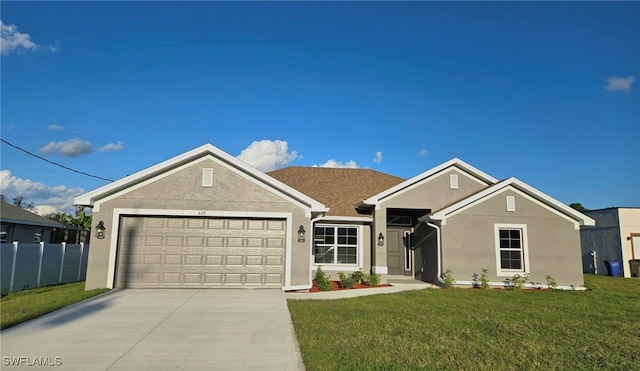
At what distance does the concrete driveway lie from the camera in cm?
569

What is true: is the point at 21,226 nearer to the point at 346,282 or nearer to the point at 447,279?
the point at 346,282

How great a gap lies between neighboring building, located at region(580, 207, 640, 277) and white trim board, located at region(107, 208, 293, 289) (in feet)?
60.5

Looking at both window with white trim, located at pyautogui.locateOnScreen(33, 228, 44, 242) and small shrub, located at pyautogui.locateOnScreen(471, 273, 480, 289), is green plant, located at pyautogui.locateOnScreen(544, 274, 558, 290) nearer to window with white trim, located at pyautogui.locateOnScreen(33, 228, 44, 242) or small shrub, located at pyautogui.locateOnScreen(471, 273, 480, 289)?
small shrub, located at pyautogui.locateOnScreen(471, 273, 480, 289)

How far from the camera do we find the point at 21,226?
814 inches

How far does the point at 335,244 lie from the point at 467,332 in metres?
8.53

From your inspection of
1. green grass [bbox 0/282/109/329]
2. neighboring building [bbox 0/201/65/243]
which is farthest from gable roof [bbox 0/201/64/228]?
green grass [bbox 0/282/109/329]

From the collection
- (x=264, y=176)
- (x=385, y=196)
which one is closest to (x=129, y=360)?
(x=264, y=176)

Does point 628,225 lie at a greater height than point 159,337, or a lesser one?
greater

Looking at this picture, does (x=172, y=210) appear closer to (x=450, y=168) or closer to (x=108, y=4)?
(x=108, y=4)

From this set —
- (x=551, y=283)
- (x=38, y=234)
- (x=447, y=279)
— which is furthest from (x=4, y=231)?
(x=551, y=283)

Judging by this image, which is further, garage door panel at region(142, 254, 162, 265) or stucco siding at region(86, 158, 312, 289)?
stucco siding at region(86, 158, 312, 289)

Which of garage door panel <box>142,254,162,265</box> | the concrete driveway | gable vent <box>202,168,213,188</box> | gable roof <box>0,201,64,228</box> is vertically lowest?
the concrete driveway

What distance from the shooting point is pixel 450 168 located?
16.4 metres

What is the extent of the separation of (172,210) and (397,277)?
952cm
